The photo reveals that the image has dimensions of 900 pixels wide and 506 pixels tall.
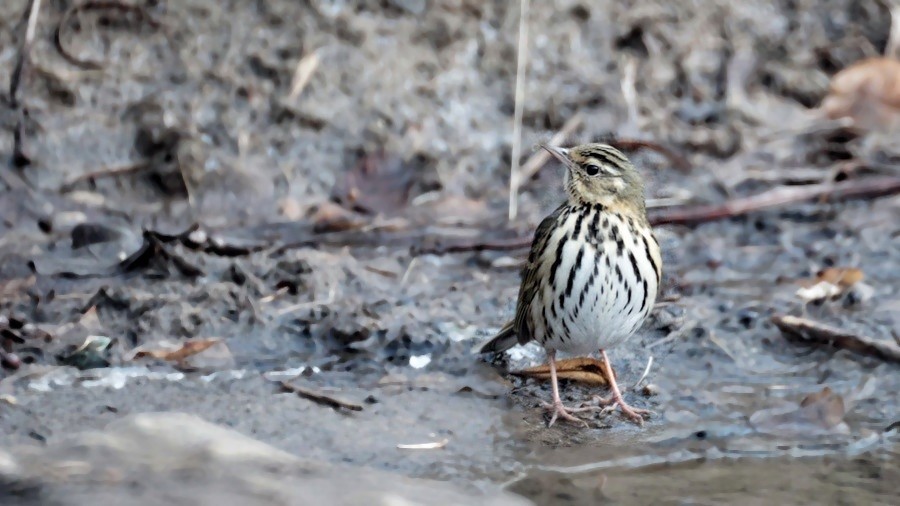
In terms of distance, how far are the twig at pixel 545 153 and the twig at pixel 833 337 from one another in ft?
6.94

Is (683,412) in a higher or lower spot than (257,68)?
lower

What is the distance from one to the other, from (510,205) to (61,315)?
2726 mm

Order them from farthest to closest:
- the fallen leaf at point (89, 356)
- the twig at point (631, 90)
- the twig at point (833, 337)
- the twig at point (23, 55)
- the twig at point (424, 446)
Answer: the twig at point (631, 90), the twig at point (23, 55), the twig at point (833, 337), the fallen leaf at point (89, 356), the twig at point (424, 446)

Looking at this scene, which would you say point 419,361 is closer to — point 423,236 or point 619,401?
point 619,401

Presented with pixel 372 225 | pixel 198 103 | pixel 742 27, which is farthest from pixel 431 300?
pixel 742 27

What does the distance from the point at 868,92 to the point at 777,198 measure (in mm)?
1743

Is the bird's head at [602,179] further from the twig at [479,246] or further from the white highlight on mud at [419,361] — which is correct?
the twig at [479,246]

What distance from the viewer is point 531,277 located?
5.79 meters

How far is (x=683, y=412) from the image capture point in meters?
5.79

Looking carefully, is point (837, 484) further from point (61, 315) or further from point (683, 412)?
point (61, 315)

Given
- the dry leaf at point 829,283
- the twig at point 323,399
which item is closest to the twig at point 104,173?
the twig at point 323,399

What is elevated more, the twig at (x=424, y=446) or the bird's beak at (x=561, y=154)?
the bird's beak at (x=561, y=154)

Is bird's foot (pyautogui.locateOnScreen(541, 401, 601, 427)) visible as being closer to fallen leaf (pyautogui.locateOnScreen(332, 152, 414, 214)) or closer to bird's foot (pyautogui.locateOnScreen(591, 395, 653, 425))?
bird's foot (pyautogui.locateOnScreen(591, 395, 653, 425))

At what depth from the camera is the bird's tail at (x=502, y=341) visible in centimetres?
618
